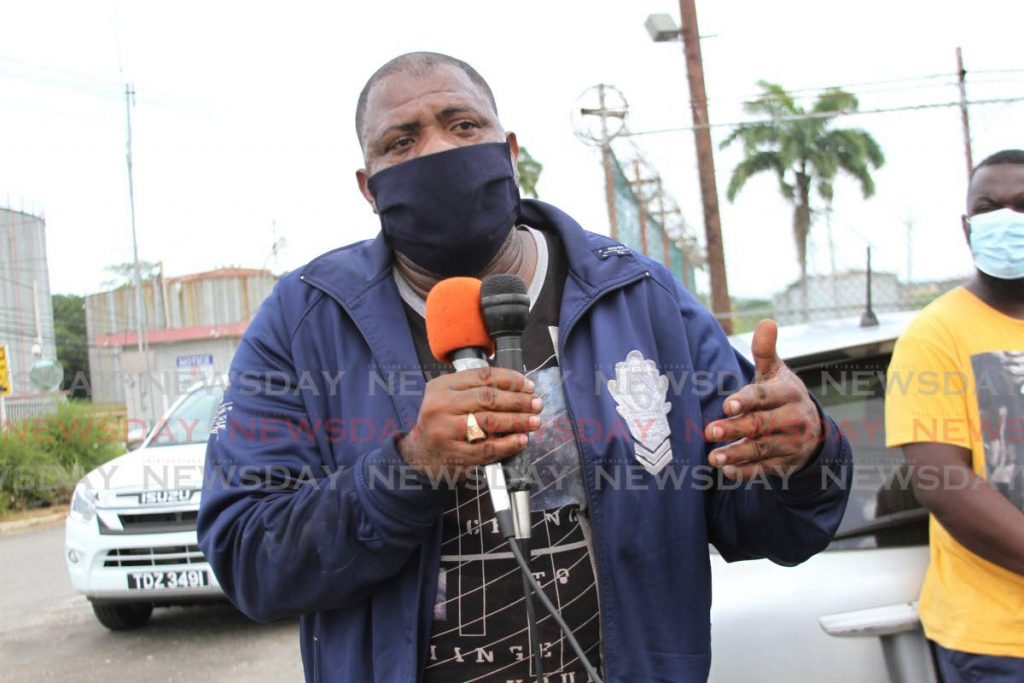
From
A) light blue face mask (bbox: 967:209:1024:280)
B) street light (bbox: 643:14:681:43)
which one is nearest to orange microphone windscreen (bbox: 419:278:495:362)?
light blue face mask (bbox: 967:209:1024:280)

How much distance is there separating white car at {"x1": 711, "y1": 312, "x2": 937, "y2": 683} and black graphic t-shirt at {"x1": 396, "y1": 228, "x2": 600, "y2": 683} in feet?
2.79

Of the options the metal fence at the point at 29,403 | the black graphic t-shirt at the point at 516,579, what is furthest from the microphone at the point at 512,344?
the metal fence at the point at 29,403

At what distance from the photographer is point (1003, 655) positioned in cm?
214

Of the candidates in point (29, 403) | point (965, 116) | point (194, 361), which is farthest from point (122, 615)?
point (194, 361)

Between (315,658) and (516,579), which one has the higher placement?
(516,579)

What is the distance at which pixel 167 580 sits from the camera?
646 centimetres

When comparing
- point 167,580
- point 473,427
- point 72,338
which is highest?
point 72,338

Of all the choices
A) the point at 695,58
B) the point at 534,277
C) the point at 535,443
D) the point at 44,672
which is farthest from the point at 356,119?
the point at 695,58

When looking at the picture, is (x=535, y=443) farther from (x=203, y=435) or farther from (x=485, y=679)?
(x=203, y=435)

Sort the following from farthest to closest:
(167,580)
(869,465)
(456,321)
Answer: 1. (167,580)
2. (869,465)
3. (456,321)

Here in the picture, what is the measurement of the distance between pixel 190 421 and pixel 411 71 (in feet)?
20.5

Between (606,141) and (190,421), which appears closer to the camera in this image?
(606,141)

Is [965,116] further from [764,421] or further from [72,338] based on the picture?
[72,338]

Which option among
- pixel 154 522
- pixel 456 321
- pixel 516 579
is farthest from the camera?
pixel 154 522
